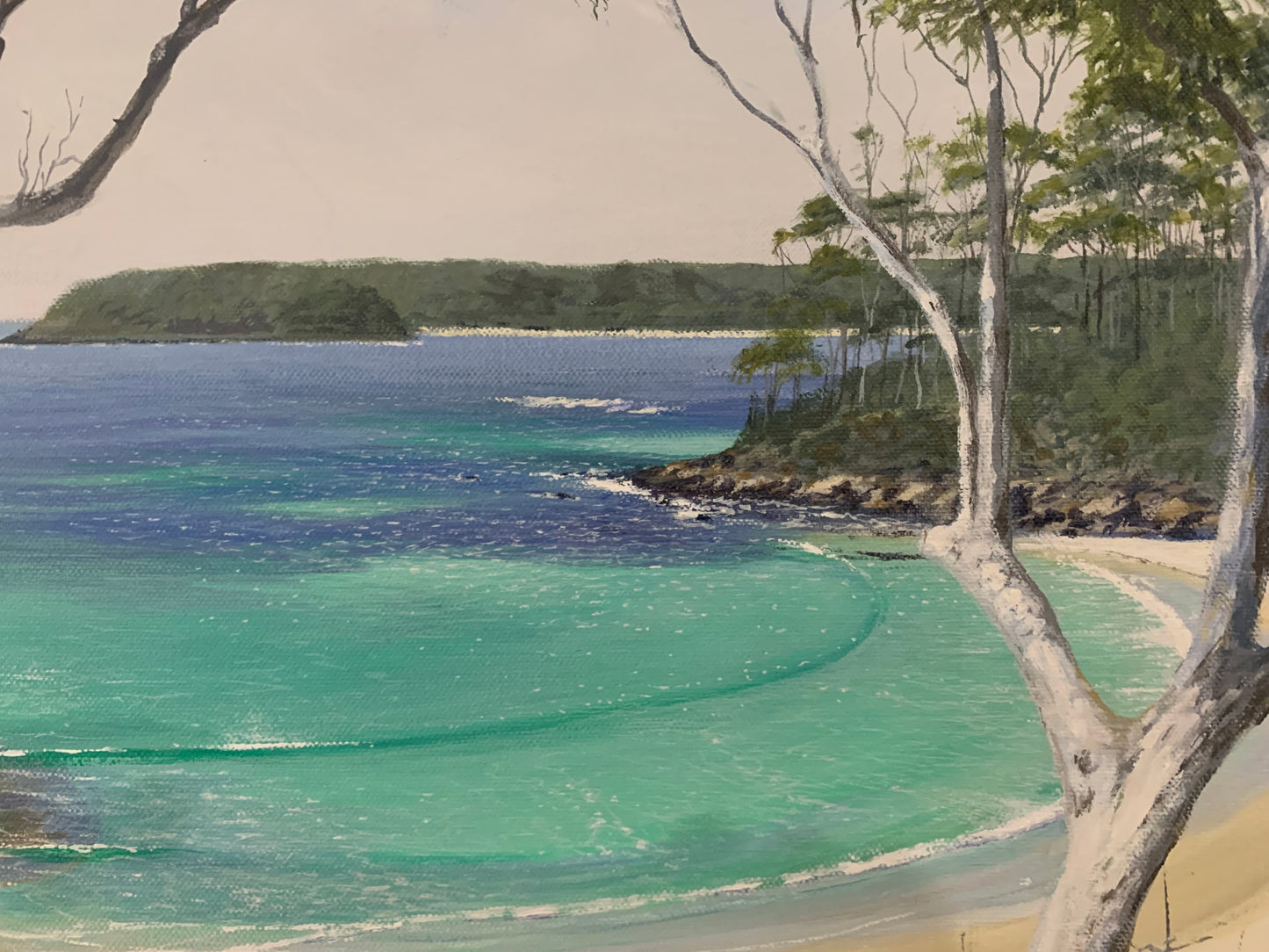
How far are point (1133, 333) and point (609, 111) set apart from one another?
5319 millimetres

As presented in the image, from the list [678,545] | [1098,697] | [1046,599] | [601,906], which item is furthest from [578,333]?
[1098,697]

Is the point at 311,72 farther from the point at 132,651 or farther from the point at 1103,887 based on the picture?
the point at 1103,887

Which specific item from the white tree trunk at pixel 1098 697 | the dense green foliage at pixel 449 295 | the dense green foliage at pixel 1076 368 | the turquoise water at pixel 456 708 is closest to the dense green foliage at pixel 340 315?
the dense green foliage at pixel 449 295

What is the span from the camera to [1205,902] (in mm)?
3250

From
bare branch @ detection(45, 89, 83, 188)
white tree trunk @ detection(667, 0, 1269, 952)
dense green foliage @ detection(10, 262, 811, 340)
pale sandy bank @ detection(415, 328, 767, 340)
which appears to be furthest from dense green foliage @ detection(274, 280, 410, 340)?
white tree trunk @ detection(667, 0, 1269, 952)

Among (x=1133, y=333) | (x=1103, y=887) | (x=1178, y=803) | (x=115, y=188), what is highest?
(x=115, y=188)

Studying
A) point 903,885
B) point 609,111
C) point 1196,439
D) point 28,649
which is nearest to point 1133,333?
point 1196,439

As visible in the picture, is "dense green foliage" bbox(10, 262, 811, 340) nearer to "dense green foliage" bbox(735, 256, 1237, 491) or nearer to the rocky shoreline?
"dense green foliage" bbox(735, 256, 1237, 491)

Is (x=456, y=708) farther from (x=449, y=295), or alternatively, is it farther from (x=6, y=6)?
(x=6, y=6)

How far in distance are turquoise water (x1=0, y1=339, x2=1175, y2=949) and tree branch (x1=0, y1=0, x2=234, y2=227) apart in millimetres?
2087

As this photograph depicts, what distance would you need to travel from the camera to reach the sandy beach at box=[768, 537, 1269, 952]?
303cm

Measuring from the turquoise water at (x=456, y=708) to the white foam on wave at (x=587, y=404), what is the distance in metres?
15.4

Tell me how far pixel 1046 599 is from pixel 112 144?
8.32 feet

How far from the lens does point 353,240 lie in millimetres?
6039
